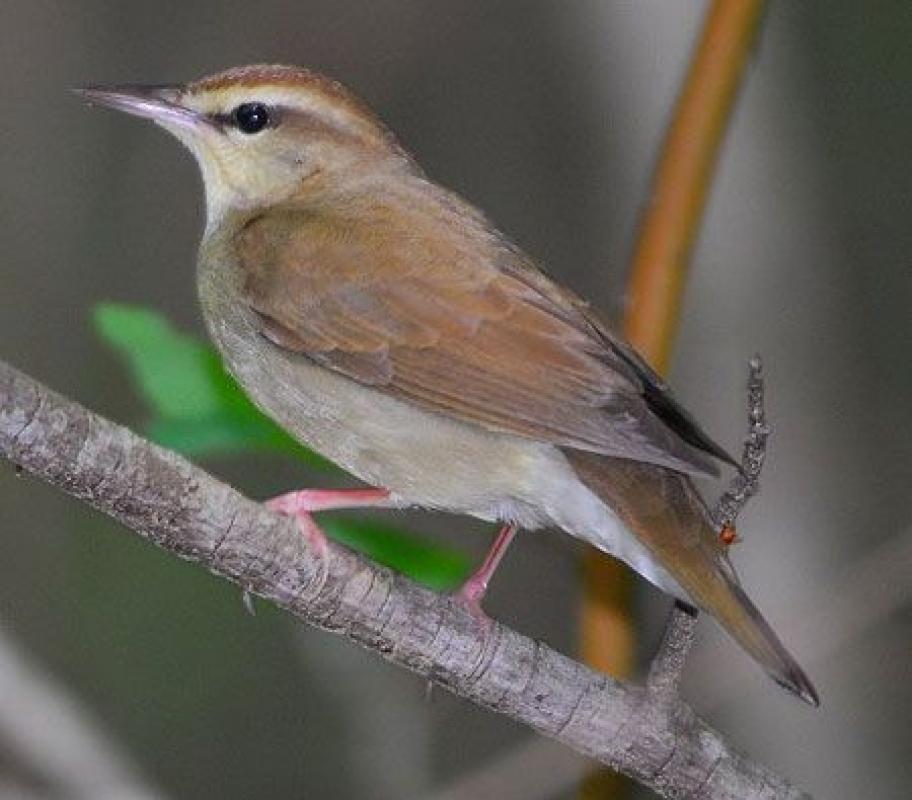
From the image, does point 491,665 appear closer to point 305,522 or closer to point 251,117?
point 305,522

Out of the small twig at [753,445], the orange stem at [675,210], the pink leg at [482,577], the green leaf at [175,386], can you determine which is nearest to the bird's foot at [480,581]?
the pink leg at [482,577]

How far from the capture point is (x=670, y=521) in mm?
4176

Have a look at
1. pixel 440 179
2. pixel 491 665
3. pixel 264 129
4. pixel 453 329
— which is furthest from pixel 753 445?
pixel 440 179

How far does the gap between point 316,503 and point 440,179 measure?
473 cm

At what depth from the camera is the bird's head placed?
5113 millimetres

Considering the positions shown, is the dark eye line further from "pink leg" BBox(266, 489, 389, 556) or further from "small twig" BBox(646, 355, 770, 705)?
"small twig" BBox(646, 355, 770, 705)

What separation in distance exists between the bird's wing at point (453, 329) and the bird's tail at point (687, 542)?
116 mm

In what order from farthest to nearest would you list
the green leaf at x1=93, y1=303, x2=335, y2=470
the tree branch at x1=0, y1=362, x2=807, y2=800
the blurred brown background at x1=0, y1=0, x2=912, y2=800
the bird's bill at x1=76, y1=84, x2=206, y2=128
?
the blurred brown background at x1=0, y1=0, x2=912, y2=800, the bird's bill at x1=76, y1=84, x2=206, y2=128, the green leaf at x1=93, y1=303, x2=335, y2=470, the tree branch at x1=0, y1=362, x2=807, y2=800

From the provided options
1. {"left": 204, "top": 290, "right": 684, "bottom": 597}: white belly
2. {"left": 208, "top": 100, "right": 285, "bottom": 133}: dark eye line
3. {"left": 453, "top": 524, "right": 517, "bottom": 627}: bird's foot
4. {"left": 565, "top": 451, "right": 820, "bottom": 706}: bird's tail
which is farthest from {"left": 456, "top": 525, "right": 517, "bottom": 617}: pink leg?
{"left": 208, "top": 100, "right": 285, "bottom": 133}: dark eye line

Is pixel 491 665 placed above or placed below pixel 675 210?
below

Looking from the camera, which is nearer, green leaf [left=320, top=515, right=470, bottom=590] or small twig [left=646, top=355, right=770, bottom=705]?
small twig [left=646, top=355, right=770, bottom=705]

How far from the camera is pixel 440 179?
9031 millimetres

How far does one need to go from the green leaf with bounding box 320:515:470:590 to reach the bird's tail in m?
0.37

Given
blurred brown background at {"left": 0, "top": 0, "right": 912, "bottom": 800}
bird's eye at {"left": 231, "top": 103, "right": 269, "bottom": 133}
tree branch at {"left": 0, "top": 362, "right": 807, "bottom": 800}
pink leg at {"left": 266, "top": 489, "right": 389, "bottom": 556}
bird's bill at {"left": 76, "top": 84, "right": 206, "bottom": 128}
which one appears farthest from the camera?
blurred brown background at {"left": 0, "top": 0, "right": 912, "bottom": 800}
